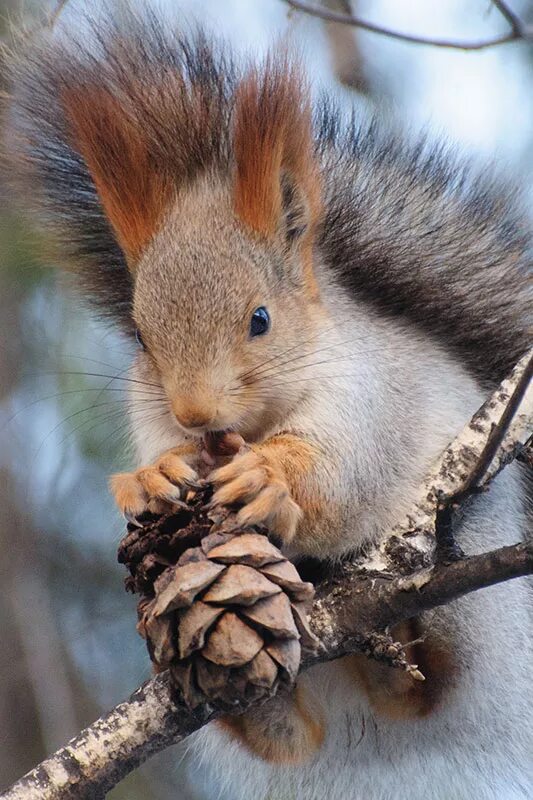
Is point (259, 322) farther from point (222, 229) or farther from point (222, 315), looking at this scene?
point (222, 229)

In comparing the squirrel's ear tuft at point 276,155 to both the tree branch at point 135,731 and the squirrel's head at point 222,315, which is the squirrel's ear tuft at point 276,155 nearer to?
the squirrel's head at point 222,315

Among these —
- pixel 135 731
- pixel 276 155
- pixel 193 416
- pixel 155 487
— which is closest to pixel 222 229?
pixel 276 155

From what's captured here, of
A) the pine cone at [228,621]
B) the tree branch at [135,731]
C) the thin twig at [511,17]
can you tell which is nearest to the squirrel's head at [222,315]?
the pine cone at [228,621]

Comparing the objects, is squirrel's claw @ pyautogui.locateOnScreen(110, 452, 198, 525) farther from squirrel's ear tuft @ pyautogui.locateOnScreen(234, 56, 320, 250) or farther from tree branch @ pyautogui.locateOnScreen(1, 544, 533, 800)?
squirrel's ear tuft @ pyautogui.locateOnScreen(234, 56, 320, 250)

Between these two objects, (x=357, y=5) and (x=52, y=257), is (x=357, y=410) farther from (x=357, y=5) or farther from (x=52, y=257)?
(x=357, y=5)

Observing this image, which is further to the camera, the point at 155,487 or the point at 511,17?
the point at 511,17

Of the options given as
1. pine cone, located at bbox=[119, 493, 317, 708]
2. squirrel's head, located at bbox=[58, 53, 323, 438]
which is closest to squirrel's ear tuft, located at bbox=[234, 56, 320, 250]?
squirrel's head, located at bbox=[58, 53, 323, 438]

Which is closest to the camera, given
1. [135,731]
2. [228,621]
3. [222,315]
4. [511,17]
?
[228,621]

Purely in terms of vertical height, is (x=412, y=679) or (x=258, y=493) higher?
(x=258, y=493)
